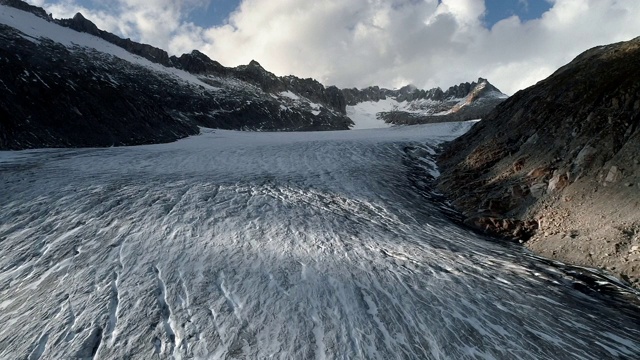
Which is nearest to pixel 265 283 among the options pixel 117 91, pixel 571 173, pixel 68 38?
pixel 571 173

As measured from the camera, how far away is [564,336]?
21.4 feet

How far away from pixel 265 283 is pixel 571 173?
391 inches

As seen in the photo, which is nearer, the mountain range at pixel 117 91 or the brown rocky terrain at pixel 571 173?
the brown rocky terrain at pixel 571 173

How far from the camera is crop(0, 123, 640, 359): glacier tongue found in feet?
20.0

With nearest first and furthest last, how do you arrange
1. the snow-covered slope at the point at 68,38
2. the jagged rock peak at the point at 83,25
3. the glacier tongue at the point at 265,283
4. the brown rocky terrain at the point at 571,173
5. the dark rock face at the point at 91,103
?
1. the glacier tongue at the point at 265,283
2. the brown rocky terrain at the point at 571,173
3. the dark rock face at the point at 91,103
4. the snow-covered slope at the point at 68,38
5. the jagged rock peak at the point at 83,25

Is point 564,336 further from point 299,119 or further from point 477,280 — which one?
point 299,119

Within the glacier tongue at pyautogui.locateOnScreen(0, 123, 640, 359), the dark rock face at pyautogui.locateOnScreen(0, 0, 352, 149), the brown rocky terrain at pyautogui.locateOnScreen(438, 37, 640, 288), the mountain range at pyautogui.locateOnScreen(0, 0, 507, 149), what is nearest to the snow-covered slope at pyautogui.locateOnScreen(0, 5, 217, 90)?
the mountain range at pyautogui.locateOnScreen(0, 0, 507, 149)

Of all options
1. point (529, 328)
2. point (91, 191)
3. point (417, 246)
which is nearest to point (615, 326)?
point (529, 328)

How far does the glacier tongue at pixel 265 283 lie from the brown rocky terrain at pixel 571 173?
115cm

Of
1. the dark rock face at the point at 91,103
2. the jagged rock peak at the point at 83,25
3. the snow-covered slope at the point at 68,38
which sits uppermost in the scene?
the jagged rock peak at the point at 83,25

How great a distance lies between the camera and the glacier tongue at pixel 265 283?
6.09 meters

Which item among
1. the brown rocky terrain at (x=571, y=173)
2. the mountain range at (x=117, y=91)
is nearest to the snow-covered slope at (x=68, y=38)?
the mountain range at (x=117, y=91)

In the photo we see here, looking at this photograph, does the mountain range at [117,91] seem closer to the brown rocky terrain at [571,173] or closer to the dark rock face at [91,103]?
the dark rock face at [91,103]

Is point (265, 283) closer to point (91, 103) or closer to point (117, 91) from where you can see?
point (91, 103)
